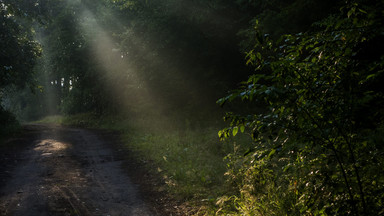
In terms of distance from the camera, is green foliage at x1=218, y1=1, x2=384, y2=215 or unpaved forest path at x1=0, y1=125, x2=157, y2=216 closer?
green foliage at x1=218, y1=1, x2=384, y2=215

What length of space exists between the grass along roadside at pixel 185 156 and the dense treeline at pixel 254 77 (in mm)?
675

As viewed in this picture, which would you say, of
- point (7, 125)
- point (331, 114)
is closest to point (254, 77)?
point (331, 114)

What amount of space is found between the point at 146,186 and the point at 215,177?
204 cm

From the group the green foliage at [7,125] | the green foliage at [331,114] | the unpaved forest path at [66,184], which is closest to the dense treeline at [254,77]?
the green foliage at [331,114]

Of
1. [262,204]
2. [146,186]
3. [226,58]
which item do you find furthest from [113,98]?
[262,204]

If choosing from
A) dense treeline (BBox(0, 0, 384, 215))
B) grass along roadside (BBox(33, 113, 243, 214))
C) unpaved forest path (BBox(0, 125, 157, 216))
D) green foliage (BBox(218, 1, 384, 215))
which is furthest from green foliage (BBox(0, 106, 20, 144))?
green foliage (BBox(218, 1, 384, 215))

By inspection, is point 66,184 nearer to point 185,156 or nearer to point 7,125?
point 185,156

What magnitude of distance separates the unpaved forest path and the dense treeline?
282 cm

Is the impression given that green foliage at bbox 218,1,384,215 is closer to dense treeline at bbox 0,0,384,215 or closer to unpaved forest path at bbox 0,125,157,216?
dense treeline at bbox 0,0,384,215

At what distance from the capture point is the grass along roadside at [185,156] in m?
7.50

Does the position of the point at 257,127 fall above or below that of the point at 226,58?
below

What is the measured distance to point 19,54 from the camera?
67.7 feet

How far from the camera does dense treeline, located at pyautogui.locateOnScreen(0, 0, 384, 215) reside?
10.2 ft

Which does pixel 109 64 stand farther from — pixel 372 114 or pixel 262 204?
pixel 372 114
